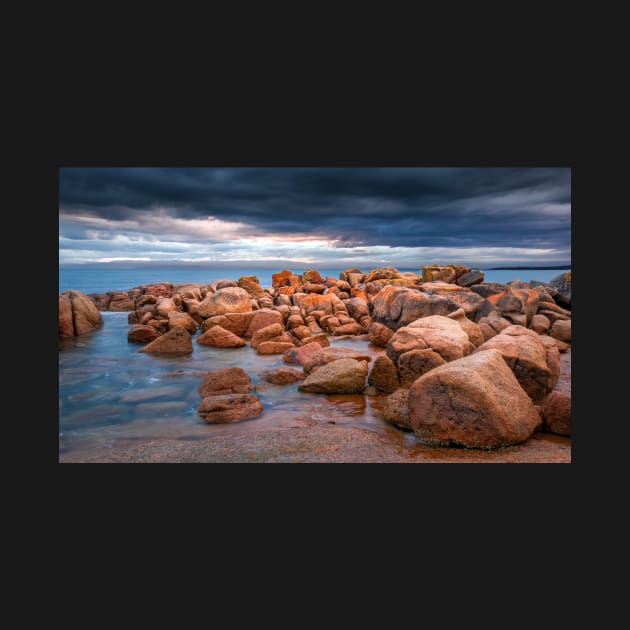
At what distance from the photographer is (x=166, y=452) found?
650 cm

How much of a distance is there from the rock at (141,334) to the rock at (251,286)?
11.1m

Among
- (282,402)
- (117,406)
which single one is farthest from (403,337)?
(117,406)

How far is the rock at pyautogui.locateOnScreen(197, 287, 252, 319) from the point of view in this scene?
19.7 metres

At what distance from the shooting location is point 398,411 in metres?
7.70

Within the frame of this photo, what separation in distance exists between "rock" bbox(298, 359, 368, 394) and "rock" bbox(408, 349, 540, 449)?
3055mm

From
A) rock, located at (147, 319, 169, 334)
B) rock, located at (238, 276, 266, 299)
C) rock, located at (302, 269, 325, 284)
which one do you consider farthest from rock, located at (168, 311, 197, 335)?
rock, located at (302, 269, 325, 284)

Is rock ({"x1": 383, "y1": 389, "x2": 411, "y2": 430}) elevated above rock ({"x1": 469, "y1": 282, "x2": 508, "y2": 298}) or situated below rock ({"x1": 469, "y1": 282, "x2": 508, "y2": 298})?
below

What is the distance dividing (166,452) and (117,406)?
3110 millimetres

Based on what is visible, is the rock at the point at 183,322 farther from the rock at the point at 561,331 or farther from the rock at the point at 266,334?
the rock at the point at 561,331

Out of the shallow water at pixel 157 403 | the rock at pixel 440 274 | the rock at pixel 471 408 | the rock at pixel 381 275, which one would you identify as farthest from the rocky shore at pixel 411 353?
Answer: the rock at pixel 381 275

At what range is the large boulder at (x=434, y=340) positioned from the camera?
9477mm

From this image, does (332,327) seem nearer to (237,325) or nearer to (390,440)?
(237,325)

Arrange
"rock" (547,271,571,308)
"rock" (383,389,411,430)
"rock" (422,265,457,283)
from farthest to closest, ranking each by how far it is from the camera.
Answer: "rock" (422,265,457,283) < "rock" (547,271,571,308) < "rock" (383,389,411,430)

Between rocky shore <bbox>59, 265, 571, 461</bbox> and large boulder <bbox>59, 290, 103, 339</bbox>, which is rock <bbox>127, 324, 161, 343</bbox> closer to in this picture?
rocky shore <bbox>59, 265, 571, 461</bbox>
